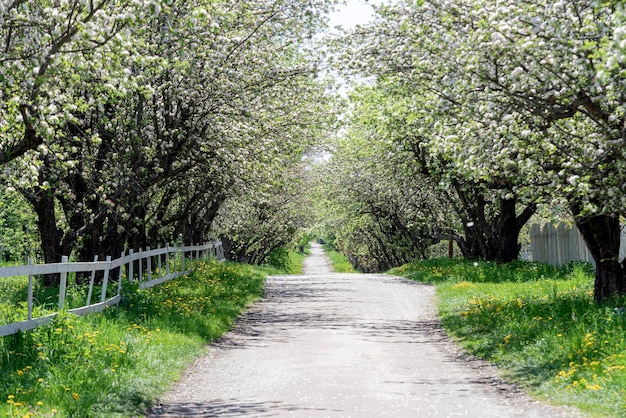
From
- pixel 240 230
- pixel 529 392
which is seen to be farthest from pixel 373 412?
pixel 240 230

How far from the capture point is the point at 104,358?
1021cm

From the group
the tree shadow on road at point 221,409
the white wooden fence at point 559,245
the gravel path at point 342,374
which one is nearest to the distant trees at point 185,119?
the gravel path at point 342,374

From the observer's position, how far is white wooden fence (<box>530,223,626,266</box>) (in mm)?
23850

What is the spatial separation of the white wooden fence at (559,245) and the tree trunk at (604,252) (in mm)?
6360

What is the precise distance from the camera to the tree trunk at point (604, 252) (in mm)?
14555

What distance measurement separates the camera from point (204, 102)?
57.5 ft

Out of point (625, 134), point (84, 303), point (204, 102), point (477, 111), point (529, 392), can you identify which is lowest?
point (529, 392)

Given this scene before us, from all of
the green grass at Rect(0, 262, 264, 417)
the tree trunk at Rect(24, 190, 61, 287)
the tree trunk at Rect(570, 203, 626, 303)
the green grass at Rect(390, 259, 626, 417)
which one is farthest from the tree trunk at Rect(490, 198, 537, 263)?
the tree trunk at Rect(24, 190, 61, 287)

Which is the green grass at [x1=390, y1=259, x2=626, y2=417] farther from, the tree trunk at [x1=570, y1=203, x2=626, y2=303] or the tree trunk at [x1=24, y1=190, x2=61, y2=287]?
the tree trunk at [x1=24, y1=190, x2=61, y2=287]

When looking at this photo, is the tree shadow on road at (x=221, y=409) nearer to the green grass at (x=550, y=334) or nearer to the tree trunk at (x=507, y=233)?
the green grass at (x=550, y=334)

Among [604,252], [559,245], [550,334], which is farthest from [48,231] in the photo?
[559,245]

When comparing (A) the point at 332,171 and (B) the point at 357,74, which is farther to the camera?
(A) the point at 332,171

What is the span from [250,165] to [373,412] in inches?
405

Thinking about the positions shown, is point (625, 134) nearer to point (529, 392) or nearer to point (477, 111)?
point (477, 111)
